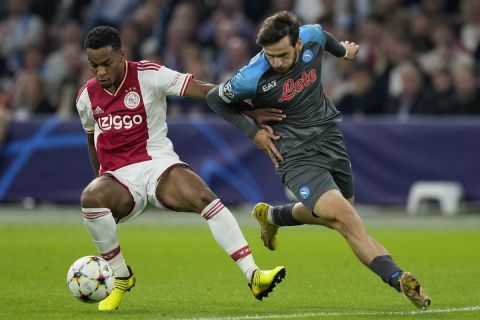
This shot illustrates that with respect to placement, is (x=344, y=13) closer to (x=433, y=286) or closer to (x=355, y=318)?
(x=433, y=286)

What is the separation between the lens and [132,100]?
30.3ft

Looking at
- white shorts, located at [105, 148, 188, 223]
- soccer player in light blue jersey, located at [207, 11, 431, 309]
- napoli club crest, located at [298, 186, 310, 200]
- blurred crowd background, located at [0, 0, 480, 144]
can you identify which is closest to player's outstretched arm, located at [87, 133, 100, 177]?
white shorts, located at [105, 148, 188, 223]

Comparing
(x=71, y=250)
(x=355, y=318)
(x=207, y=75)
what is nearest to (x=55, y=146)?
(x=207, y=75)

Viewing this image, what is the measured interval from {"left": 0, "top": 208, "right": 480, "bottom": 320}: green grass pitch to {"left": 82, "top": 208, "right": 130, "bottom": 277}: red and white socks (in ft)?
1.13

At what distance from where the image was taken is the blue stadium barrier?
17609mm

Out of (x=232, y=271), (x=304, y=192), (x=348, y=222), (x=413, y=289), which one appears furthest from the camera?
(x=232, y=271)

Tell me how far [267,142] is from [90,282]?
1.74 metres

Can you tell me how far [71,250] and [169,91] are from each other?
4.87m

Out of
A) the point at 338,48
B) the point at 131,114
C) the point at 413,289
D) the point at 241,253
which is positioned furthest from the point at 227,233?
the point at 338,48

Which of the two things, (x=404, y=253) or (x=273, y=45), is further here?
(x=404, y=253)

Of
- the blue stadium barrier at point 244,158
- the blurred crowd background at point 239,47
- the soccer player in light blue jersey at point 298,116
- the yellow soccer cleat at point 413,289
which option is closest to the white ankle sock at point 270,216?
the soccer player in light blue jersey at point 298,116

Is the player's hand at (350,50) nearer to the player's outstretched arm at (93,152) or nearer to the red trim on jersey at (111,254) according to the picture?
the player's outstretched arm at (93,152)

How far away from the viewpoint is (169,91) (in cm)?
926

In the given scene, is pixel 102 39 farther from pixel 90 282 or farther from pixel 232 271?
pixel 232 271
